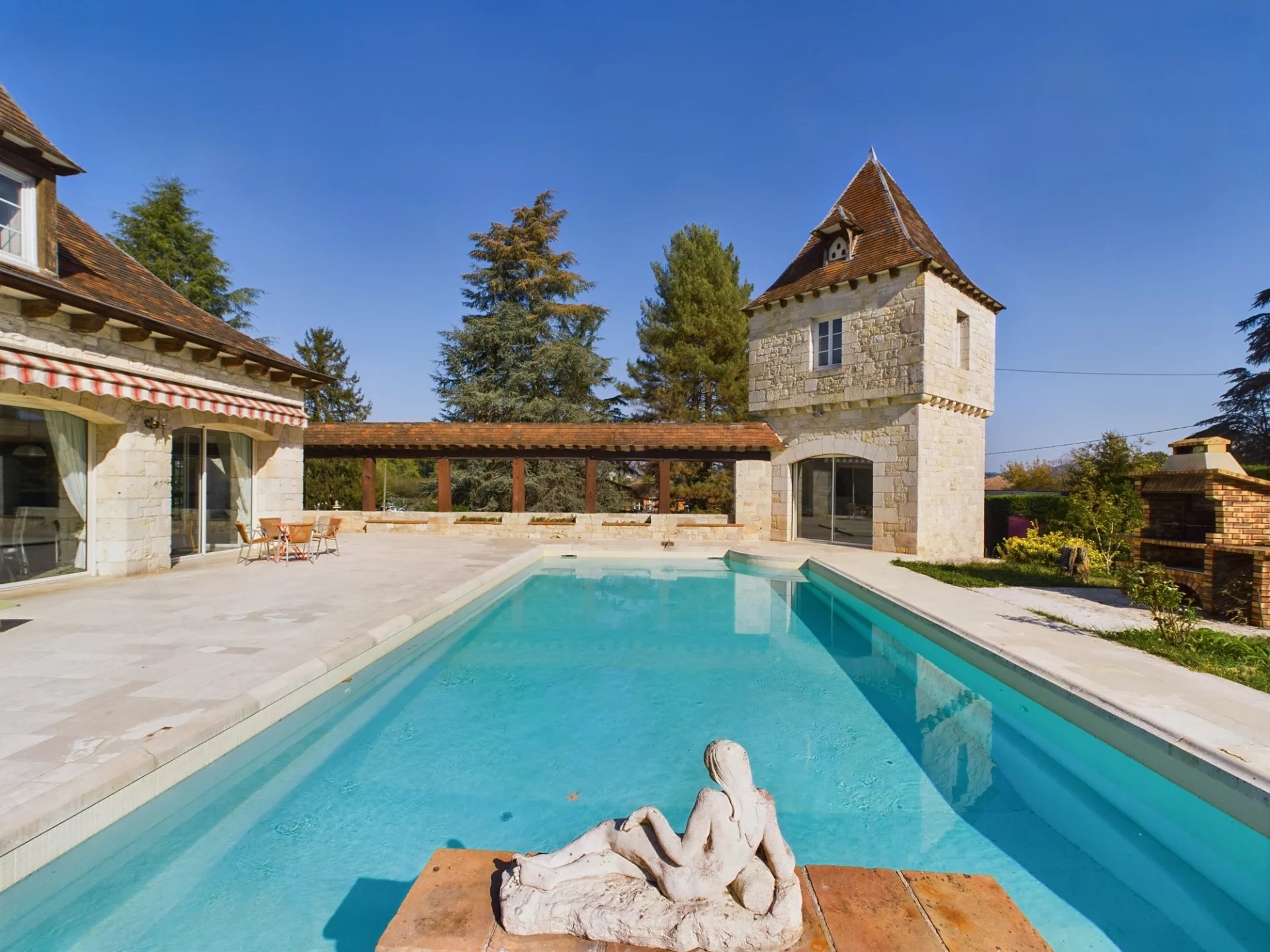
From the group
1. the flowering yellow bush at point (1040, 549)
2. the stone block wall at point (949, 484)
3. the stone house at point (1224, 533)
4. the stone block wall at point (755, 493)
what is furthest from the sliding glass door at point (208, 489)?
the flowering yellow bush at point (1040, 549)

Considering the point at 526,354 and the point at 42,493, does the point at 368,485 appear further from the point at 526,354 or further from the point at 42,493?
the point at 526,354

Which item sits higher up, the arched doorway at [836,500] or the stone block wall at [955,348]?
the stone block wall at [955,348]

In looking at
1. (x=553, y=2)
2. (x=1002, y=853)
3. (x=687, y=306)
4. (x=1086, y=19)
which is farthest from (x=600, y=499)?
(x=1002, y=853)

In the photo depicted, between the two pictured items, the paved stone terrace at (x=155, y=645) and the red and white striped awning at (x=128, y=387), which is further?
the red and white striped awning at (x=128, y=387)

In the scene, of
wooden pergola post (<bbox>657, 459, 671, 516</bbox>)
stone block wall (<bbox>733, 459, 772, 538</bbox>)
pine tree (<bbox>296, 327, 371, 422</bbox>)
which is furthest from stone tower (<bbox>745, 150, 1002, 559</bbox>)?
pine tree (<bbox>296, 327, 371, 422</bbox>)

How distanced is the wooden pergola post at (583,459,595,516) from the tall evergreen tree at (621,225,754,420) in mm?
11933

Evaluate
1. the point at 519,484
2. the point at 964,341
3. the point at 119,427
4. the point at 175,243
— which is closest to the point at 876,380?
the point at 964,341

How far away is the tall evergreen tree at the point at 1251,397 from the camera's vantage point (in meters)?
31.2

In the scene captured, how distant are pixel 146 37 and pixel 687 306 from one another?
2374 centimetres

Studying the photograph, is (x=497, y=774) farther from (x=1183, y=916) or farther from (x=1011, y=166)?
(x=1011, y=166)

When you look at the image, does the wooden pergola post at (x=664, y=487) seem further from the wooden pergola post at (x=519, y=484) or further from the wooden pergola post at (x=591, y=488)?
the wooden pergola post at (x=519, y=484)

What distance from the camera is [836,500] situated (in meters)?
18.7

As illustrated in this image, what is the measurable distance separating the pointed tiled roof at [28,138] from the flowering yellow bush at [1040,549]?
21.7m

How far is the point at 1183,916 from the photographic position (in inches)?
131
